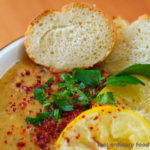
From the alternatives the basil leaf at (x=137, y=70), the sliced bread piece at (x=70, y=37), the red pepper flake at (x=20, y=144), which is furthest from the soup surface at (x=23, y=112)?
the basil leaf at (x=137, y=70)

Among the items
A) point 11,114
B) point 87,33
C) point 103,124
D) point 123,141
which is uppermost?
point 87,33

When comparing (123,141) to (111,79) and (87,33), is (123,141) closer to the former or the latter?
(111,79)

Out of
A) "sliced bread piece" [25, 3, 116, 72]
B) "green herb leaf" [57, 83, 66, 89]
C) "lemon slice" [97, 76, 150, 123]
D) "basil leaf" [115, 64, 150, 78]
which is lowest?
"lemon slice" [97, 76, 150, 123]

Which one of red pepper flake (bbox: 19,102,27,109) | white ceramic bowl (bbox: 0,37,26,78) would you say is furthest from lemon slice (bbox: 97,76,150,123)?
white ceramic bowl (bbox: 0,37,26,78)

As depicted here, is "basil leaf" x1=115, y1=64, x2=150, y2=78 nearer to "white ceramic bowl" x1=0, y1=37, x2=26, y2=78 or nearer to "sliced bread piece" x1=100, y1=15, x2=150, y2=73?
"sliced bread piece" x1=100, y1=15, x2=150, y2=73

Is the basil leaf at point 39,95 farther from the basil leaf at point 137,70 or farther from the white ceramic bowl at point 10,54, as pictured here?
the basil leaf at point 137,70

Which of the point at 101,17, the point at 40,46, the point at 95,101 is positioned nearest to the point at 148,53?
the point at 101,17

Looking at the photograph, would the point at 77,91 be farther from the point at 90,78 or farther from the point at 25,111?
the point at 25,111

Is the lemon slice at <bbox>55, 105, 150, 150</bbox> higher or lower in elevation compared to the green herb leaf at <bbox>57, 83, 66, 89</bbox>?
lower
